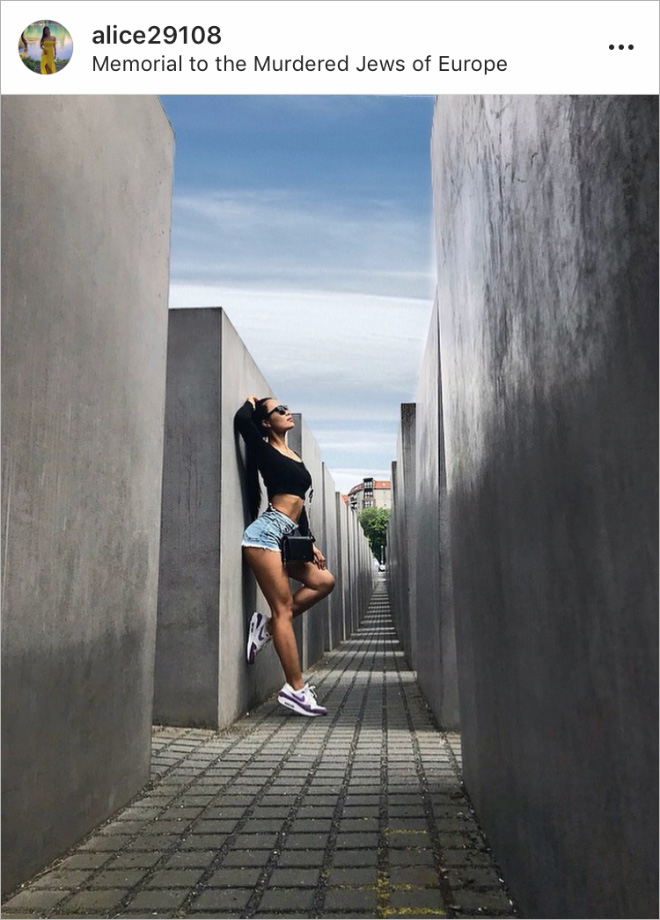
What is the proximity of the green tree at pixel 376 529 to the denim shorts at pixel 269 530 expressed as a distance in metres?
87.8

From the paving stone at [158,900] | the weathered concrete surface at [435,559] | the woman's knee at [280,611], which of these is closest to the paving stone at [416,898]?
the paving stone at [158,900]

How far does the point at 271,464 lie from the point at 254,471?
25 centimetres

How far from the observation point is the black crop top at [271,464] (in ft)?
20.9

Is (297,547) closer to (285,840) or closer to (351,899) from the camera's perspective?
(285,840)

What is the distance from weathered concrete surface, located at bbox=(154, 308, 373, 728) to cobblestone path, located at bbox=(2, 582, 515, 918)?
0.34 m

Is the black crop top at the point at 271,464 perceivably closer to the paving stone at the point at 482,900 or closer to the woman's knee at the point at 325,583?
the woman's knee at the point at 325,583

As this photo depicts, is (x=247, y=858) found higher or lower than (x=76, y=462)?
lower

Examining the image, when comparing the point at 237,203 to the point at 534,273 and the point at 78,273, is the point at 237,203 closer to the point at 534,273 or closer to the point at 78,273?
the point at 78,273

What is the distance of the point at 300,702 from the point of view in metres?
6.46

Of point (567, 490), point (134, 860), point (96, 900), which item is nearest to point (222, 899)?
point (96, 900)

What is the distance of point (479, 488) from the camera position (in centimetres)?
313

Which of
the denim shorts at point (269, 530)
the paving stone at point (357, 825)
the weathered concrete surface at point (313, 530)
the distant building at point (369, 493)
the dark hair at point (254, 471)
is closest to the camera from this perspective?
the paving stone at point (357, 825)

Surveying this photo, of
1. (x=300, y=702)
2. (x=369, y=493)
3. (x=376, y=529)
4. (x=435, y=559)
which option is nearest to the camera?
(x=435, y=559)

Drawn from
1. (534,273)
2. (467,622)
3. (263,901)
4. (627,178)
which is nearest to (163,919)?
(263,901)
